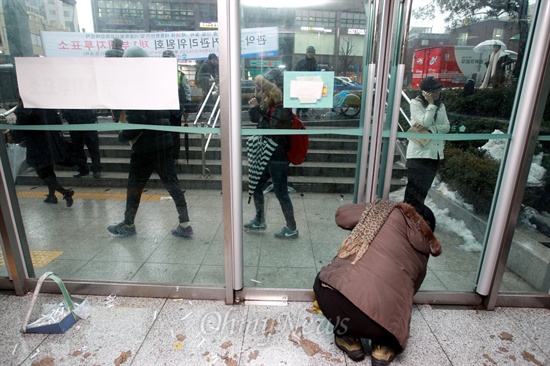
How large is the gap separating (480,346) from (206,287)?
6.81 ft

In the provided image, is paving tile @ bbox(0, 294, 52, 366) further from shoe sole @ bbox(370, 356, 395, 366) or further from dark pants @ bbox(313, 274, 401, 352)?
shoe sole @ bbox(370, 356, 395, 366)

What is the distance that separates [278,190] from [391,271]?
1.21 metres

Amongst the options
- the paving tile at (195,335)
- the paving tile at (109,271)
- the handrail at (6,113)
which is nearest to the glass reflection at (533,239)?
the paving tile at (195,335)

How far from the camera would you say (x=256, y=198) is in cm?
275

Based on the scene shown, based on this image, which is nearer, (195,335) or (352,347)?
(352,347)

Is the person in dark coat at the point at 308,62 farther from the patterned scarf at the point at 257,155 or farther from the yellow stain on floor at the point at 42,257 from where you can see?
the yellow stain on floor at the point at 42,257

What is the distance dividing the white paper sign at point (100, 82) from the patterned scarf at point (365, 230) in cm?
155

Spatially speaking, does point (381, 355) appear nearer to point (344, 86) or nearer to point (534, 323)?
point (534, 323)

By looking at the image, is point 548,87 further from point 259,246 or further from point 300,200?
point 259,246

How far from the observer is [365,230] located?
77.2 inches

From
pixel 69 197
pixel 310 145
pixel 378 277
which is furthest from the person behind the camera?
pixel 69 197

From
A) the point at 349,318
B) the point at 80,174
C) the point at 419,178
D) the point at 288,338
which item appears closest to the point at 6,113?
the point at 80,174

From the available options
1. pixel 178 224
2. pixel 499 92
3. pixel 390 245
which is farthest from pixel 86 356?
pixel 499 92

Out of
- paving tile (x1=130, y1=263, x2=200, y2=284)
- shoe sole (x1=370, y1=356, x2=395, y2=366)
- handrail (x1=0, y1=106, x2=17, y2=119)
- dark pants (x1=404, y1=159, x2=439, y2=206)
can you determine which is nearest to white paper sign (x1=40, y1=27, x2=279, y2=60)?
handrail (x1=0, y1=106, x2=17, y2=119)
